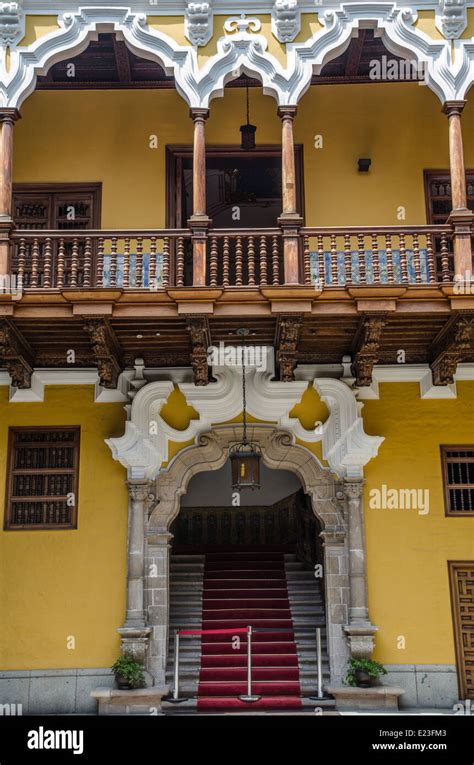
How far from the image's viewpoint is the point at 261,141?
1287cm

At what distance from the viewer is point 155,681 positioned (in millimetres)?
11078

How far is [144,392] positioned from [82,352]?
3.33 feet

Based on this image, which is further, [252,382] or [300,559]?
[300,559]

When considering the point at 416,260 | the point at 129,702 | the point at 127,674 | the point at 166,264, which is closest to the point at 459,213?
the point at 416,260

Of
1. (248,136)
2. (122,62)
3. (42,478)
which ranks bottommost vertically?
(42,478)

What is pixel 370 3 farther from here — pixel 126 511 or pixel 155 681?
pixel 155 681

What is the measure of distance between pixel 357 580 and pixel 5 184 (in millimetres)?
6566

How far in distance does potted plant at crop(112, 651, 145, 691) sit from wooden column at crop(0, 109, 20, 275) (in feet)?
16.2

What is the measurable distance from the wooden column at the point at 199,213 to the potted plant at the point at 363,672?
16.6ft

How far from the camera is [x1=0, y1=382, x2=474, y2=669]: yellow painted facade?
11.2 m

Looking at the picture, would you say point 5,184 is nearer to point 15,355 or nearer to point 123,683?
point 15,355

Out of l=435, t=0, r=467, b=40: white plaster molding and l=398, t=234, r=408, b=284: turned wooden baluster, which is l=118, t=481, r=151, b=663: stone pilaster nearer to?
l=398, t=234, r=408, b=284: turned wooden baluster

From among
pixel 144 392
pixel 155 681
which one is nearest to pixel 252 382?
pixel 144 392

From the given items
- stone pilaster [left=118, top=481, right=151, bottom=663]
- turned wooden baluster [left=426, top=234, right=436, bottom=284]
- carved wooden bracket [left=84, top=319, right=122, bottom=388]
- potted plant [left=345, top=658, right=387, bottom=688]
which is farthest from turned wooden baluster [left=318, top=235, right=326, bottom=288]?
potted plant [left=345, top=658, right=387, bottom=688]
